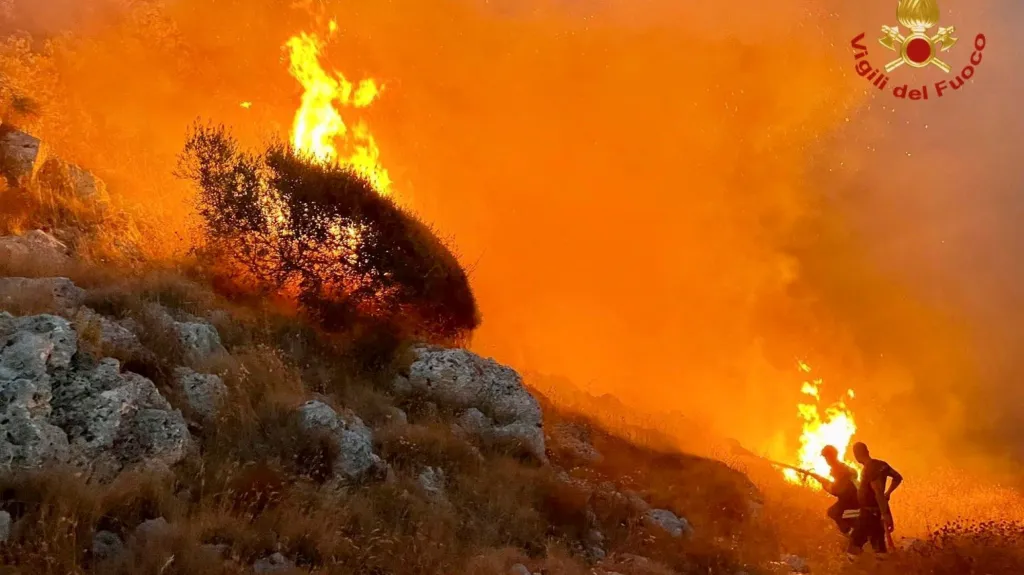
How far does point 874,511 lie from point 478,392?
708 cm

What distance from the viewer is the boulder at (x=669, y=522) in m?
9.16

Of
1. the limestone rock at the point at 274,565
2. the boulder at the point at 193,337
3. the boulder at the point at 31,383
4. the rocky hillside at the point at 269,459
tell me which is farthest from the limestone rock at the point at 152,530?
the boulder at the point at 193,337

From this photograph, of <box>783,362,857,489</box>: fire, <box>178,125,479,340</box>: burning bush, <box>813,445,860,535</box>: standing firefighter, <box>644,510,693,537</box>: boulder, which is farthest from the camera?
<box>783,362,857,489</box>: fire

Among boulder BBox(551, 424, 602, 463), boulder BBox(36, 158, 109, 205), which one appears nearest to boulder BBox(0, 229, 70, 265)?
boulder BBox(36, 158, 109, 205)

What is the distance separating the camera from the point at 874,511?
10578mm

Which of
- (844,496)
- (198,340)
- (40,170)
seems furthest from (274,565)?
(40,170)

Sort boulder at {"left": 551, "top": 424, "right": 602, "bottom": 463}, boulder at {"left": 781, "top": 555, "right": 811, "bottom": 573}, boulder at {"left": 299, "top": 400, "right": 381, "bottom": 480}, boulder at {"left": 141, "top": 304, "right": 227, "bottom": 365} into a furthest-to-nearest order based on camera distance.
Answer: boulder at {"left": 551, "top": 424, "right": 602, "bottom": 463}, boulder at {"left": 781, "top": 555, "right": 811, "bottom": 573}, boulder at {"left": 141, "top": 304, "right": 227, "bottom": 365}, boulder at {"left": 299, "top": 400, "right": 381, "bottom": 480}

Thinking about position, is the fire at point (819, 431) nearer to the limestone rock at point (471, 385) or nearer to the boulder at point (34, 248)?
the limestone rock at point (471, 385)

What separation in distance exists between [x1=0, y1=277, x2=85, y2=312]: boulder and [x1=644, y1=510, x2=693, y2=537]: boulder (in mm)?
8224

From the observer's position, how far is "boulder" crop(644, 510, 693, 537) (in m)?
9.16

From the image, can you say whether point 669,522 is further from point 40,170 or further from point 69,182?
point 40,170

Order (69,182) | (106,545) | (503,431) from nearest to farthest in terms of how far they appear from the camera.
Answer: (106,545) < (503,431) < (69,182)

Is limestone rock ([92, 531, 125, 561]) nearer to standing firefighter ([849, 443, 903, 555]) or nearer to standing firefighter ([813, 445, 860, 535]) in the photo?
standing firefighter ([849, 443, 903, 555])

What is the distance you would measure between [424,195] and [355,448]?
29372mm
